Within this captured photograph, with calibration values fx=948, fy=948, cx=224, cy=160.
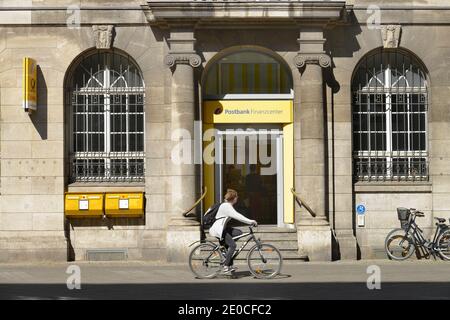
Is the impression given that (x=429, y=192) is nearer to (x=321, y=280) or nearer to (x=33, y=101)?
(x=321, y=280)

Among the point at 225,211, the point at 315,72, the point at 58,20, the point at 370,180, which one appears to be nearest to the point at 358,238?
the point at 370,180

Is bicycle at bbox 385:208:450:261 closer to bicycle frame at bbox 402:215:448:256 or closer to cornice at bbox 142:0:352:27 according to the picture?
bicycle frame at bbox 402:215:448:256

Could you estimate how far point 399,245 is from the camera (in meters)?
21.0

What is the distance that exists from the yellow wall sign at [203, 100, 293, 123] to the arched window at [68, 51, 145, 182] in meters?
1.69

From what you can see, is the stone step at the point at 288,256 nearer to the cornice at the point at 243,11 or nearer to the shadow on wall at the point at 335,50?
the shadow on wall at the point at 335,50

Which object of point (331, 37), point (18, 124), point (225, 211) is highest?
point (331, 37)

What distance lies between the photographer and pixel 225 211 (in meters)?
17.1

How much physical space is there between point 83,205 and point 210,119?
3444 millimetres

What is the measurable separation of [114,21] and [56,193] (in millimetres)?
4040

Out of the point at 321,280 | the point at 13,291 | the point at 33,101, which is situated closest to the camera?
the point at 13,291

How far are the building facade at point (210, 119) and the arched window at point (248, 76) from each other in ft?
0.18

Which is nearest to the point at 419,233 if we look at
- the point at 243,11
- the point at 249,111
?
the point at 249,111

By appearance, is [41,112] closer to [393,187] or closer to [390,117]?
[390,117]

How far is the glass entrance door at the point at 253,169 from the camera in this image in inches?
856
